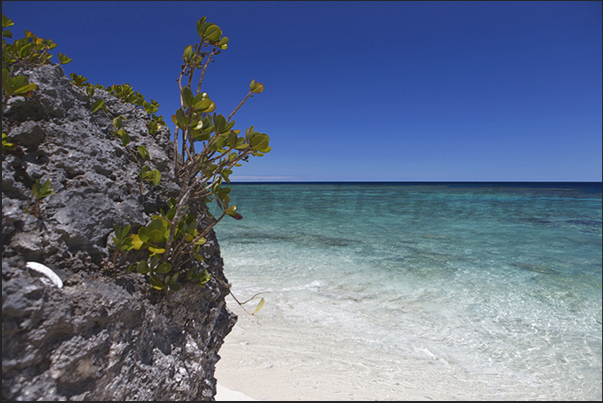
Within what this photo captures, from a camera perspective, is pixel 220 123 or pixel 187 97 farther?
pixel 220 123

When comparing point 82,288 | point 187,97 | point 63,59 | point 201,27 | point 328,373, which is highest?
point 201,27

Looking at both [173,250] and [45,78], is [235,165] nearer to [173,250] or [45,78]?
[173,250]

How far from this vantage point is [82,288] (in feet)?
3.48

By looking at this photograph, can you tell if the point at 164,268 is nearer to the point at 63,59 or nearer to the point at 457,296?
the point at 63,59

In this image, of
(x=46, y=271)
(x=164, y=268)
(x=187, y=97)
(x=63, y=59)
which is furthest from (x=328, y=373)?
(x=63, y=59)

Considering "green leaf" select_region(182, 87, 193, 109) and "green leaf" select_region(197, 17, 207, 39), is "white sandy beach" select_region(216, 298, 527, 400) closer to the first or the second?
"green leaf" select_region(182, 87, 193, 109)

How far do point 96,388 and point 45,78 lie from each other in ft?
3.90

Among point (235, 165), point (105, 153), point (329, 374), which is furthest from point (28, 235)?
point (329, 374)

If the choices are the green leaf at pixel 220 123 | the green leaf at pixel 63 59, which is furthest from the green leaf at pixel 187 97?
the green leaf at pixel 63 59

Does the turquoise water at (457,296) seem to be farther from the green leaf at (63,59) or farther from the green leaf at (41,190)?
the green leaf at (63,59)

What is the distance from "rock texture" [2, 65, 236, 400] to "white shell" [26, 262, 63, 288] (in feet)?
0.06

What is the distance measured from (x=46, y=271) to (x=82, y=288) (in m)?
0.12

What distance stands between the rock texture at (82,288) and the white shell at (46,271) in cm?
2

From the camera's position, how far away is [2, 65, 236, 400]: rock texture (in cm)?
91
